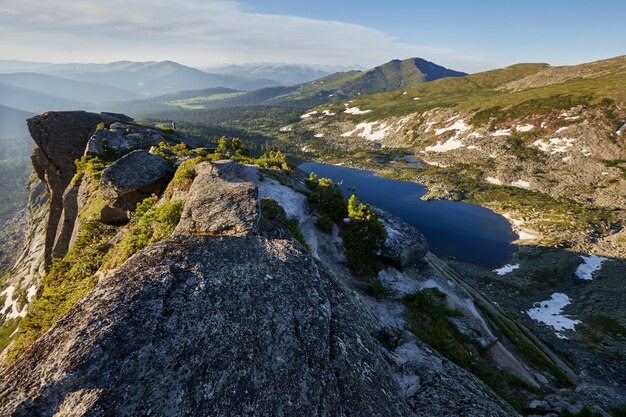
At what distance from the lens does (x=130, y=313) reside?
8.51 metres

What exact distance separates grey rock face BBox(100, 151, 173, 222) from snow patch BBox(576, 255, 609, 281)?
98225 millimetres

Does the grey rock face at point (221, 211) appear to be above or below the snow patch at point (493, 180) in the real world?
above

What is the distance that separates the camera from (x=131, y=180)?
25.0 metres

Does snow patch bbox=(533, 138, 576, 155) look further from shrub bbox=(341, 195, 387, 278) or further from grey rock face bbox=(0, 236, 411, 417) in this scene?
grey rock face bbox=(0, 236, 411, 417)

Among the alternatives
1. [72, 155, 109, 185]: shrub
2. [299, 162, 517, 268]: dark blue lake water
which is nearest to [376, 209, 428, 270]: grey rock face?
[72, 155, 109, 185]: shrub

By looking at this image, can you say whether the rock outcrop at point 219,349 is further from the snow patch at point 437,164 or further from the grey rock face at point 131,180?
the snow patch at point 437,164

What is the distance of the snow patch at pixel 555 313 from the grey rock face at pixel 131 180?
70.4 meters

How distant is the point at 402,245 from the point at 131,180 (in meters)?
24.7

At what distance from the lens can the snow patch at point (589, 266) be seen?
78238 mm

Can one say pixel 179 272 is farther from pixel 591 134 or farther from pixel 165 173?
pixel 591 134

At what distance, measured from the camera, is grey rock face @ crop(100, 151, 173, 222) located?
24250 mm

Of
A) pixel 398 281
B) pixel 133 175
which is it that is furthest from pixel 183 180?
pixel 398 281

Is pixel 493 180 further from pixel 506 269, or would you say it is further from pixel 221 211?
pixel 221 211

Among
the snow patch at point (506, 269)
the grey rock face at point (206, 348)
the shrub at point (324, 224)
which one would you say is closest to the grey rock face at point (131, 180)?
the shrub at point (324, 224)
